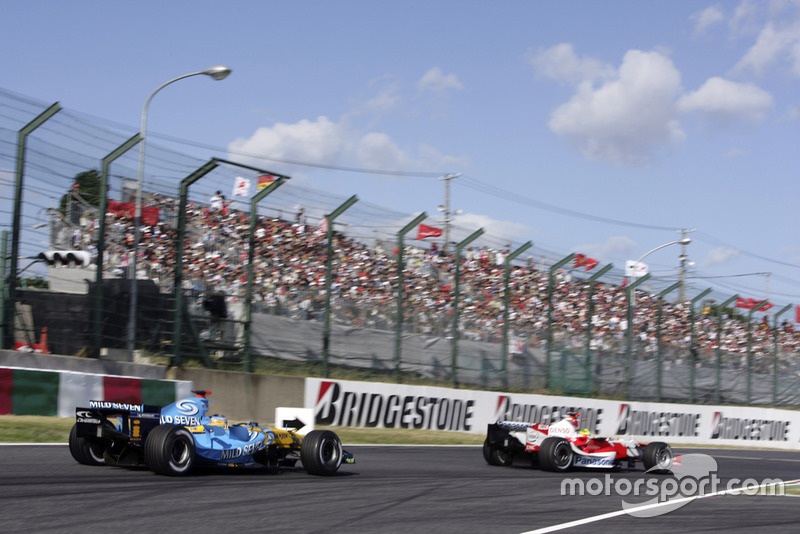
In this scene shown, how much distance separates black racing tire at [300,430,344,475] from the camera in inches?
379

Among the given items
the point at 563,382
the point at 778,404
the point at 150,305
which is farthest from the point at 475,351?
the point at 778,404

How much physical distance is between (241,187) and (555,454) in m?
8.68

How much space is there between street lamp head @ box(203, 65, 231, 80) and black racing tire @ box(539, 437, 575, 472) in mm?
9328

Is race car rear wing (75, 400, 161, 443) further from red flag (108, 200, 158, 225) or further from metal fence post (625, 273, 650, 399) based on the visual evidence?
metal fence post (625, 273, 650, 399)

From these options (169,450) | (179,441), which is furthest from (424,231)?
(169,450)

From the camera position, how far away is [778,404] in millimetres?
32031

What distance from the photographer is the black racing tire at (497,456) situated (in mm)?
12750

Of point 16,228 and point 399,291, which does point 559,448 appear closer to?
point 399,291

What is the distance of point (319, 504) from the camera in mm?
7664

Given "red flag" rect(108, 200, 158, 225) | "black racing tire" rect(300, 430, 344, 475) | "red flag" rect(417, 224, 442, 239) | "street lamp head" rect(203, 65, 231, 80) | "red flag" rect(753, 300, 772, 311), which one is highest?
"street lamp head" rect(203, 65, 231, 80)

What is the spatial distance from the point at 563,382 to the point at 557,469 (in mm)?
12662

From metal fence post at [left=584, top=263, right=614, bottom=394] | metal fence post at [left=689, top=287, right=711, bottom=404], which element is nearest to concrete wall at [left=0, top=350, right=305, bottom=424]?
metal fence post at [left=584, top=263, right=614, bottom=394]

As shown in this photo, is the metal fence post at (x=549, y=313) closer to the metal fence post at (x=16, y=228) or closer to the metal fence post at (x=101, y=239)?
the metal fence post at (x=101, y=239)

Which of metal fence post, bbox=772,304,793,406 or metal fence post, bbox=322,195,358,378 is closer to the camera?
metal fence post, bbox=322,195,358,378
